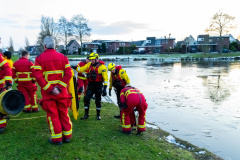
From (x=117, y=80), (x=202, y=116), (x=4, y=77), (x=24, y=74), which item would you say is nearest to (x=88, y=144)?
(x=117, y=80)

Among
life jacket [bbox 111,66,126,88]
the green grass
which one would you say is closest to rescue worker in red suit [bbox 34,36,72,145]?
the green grass

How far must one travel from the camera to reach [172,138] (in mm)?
6230

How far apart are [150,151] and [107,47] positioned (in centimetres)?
8343

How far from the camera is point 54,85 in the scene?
4594 mm

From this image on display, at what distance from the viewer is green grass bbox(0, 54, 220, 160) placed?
4.43 m

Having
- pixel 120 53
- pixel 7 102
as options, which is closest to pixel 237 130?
pixel 7 102

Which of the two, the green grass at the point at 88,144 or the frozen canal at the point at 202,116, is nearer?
the green grass at the point at 88,144

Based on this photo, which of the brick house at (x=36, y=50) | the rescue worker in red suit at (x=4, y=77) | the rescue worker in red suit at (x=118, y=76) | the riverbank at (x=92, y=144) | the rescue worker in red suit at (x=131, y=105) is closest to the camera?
the riverbank at (x=92, y=144)

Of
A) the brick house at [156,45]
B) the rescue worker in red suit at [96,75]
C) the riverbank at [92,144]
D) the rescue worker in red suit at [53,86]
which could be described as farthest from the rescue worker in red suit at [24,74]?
the brick house at [156,45]

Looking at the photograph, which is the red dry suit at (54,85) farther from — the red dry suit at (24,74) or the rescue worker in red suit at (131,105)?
the red dry suit at (24,74)

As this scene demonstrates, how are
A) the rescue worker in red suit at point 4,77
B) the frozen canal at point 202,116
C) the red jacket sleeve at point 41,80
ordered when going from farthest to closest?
the frozen canal at point 202,116 < the rescue worker in red suit at point 4,77 < the red jacket sleeve at point 41,80

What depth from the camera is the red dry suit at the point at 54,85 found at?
4480 millimetres

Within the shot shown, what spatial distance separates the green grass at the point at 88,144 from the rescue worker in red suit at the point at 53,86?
0.44 metres

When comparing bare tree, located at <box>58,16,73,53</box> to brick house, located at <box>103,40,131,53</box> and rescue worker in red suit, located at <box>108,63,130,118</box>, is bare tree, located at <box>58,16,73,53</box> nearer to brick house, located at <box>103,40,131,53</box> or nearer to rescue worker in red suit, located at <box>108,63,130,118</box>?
brick house, located at <box>103,40,131,53</box>
